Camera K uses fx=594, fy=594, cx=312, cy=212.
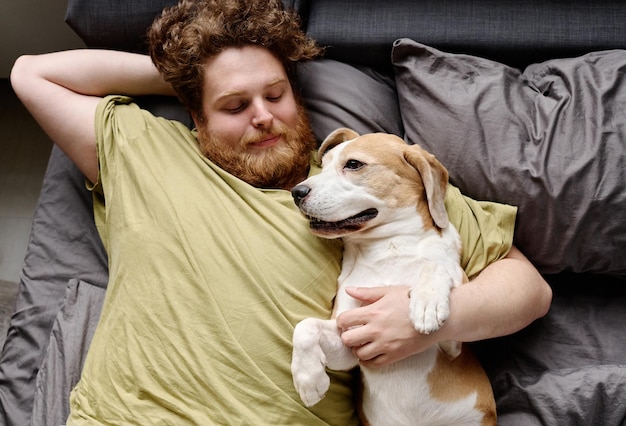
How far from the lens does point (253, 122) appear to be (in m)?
1.56

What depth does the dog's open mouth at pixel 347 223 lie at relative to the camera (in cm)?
134

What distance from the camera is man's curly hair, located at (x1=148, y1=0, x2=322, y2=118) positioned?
160cm

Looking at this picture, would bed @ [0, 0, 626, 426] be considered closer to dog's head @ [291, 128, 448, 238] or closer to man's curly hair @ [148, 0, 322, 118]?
man's curly hair @ [148, 0, 322, 118]

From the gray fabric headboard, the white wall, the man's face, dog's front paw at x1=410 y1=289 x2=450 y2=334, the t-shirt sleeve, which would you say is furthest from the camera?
the white wall

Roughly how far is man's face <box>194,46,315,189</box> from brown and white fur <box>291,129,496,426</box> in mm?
198

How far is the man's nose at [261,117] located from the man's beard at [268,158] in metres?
0.02

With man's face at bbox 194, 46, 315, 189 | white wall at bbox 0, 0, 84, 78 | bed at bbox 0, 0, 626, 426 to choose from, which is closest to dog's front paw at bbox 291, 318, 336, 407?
man's face at bbox 194, 46, 315, 189

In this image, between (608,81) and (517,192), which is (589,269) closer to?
(517,192)

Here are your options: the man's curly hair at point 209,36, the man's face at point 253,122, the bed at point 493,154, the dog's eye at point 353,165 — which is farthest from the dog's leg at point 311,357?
the man's curly hair at point 209,36

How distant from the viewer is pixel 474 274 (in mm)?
1439

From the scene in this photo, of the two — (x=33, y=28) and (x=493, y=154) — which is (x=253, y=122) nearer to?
(x=493, y=154)

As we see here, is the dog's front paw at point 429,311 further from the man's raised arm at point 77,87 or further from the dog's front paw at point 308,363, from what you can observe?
the man's raised arm at point 77,87

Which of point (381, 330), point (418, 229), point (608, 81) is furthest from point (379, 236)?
point (608, 81)

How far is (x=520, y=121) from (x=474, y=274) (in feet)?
A: 1.54
